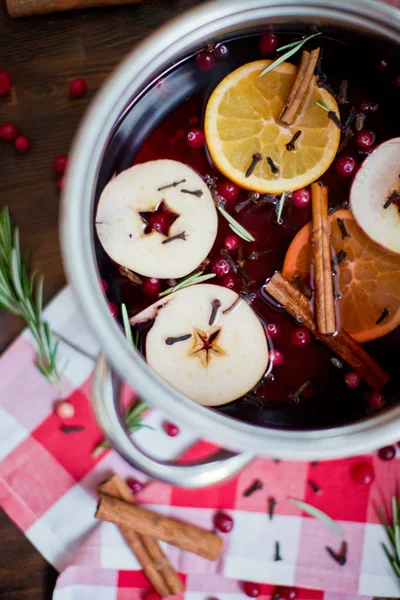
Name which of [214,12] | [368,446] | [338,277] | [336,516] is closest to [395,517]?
[336,516]

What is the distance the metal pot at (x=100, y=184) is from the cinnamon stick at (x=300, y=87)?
0.07 metres

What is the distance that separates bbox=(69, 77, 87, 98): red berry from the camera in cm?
127

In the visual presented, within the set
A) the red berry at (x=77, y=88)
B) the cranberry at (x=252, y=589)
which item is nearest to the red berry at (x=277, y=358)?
the cranberry at (x=252, y=589)

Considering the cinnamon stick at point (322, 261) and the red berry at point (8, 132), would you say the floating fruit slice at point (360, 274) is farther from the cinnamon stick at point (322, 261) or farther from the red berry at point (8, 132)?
the red berry at point (8, 132)

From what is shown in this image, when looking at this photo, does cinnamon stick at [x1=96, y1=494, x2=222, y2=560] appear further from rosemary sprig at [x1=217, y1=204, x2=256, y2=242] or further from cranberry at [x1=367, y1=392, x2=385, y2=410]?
rosemary sprig at [x1=217, y1=204, x2=256, y2=242]

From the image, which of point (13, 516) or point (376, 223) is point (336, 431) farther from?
point (13, 516)

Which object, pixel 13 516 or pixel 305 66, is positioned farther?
pixel 13 516

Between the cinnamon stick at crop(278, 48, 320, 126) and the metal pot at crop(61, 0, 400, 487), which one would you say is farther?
the cinnamon stick at crop(278, 48, 320, 126)

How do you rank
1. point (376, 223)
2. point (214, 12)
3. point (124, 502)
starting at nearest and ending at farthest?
point (214, 12) < point (376, 223) < point (124, 502)

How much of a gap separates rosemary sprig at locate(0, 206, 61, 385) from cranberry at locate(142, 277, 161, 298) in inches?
10.6

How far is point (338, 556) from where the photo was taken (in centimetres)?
132

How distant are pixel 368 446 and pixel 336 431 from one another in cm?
6

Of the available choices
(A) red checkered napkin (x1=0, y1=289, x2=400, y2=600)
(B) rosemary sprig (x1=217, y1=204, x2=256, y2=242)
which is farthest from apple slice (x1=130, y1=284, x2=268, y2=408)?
(A) red checkered napkin (x1=0, y1=289, x2=400, y2=600)

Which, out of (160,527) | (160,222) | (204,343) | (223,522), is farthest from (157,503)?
(160,222)
